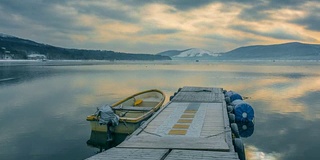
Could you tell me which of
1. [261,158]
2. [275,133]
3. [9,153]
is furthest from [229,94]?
[9,153]

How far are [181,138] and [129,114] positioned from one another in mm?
10063

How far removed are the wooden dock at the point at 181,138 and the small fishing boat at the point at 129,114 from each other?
1.45 metres

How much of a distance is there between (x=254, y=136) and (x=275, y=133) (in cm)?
185

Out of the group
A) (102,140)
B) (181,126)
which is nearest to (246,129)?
(181,126)

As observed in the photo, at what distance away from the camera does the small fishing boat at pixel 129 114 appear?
19.3m

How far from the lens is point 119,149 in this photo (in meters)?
12.2

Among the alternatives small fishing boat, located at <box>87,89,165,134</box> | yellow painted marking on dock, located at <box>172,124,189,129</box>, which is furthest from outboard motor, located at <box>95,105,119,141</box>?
yellow painted marking on dock, located at <box>172,124,189,129</box>

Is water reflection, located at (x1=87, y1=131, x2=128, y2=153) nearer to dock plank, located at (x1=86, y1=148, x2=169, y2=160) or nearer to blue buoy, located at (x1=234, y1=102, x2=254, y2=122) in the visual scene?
dock plank, located at (x1=86, y1=148, x2=169, y2=160)

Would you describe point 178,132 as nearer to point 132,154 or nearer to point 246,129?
point 132,154

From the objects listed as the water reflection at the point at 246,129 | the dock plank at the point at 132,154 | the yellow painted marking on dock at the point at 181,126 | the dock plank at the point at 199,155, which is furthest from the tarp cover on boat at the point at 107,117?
the water reflection at the point at 246,129

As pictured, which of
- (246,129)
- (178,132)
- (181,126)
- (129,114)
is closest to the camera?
(178,132)

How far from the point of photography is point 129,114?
2320 centimetres

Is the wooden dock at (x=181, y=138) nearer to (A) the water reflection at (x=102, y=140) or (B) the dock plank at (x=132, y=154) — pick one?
(B) the dock plank at (x=132, y=154)

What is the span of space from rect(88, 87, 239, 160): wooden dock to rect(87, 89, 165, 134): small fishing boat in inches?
57.1
